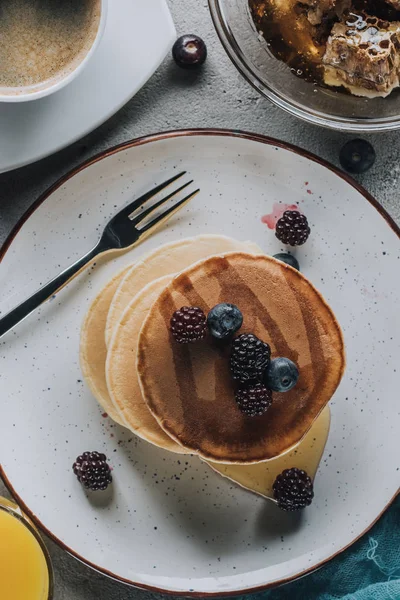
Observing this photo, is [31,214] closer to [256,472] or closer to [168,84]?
[168,84]

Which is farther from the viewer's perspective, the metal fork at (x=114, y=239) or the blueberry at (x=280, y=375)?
the metal fork at (x=114, y=239)

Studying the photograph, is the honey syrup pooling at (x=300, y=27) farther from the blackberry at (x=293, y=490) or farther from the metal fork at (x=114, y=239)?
the blackberry at (x=293, y=490)

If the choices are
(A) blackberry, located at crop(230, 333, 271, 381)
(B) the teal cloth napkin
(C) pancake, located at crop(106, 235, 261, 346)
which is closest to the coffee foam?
(C) pancake, located at crop(106, 235, 261, 346)

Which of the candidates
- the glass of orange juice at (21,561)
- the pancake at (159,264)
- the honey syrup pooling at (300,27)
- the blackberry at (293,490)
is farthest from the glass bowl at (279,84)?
the glass of orange juice at (21,561)

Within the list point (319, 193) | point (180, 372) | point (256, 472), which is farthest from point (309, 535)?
point (319, 193)

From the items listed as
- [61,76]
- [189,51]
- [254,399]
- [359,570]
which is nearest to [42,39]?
[61,76]

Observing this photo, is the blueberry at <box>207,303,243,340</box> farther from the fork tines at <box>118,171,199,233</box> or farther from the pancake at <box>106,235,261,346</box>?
the fork tines at <box>118,171,199,233</box>

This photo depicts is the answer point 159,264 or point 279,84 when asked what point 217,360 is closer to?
point 159,264
